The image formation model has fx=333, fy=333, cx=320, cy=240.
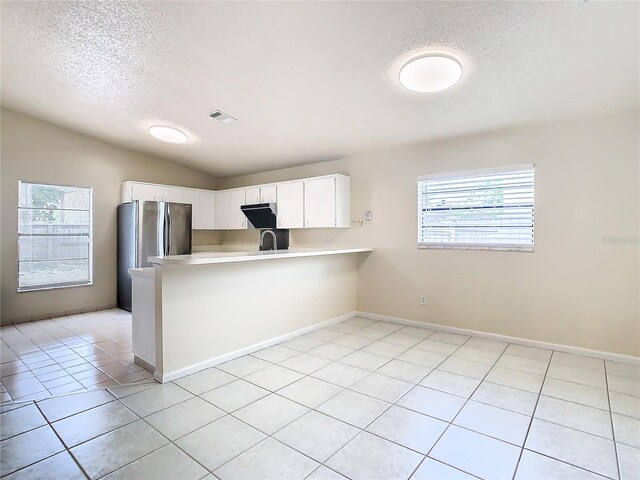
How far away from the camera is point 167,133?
445cm

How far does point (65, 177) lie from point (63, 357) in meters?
2.99

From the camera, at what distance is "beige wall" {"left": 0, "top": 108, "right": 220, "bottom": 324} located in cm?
450

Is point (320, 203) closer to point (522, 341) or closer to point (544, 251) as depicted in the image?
point (544, 251)

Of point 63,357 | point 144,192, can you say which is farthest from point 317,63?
point 144,192

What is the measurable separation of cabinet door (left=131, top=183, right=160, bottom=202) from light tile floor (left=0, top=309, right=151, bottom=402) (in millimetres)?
2013

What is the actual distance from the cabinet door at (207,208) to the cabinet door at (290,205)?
6.05ft

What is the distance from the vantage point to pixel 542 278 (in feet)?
11.6

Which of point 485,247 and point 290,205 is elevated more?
point 290,205

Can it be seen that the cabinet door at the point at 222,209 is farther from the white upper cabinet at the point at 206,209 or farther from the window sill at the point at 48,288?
the window sill at the point at 48,288

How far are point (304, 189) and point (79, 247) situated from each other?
3.62 metres

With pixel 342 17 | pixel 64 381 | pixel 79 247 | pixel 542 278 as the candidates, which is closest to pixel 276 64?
pixel 342 17

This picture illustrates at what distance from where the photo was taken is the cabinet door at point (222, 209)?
6438 millimetres

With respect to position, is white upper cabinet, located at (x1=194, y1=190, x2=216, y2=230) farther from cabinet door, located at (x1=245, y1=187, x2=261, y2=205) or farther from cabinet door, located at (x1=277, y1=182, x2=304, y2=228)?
cabinet door, located at (x1=277, y1=182, x2=304, y2=228)

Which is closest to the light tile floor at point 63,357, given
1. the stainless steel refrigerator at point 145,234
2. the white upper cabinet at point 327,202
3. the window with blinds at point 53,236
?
the window with blinds at point 53,236
